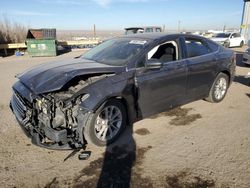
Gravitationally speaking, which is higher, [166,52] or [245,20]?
[245,20]

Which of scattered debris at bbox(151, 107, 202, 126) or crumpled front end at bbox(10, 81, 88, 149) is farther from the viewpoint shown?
scattered debris at bbox(151, 107, 202, 126)

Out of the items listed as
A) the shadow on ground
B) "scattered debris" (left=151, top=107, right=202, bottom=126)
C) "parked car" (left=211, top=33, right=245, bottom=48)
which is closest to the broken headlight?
"scattered debris" (left=151, top=107, right=202, bottom=126)

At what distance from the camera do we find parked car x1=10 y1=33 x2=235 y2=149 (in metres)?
3.62

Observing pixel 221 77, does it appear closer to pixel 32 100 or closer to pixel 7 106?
pixel 32 100

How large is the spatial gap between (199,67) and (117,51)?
5.95ft

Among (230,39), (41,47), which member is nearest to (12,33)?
(41,47)

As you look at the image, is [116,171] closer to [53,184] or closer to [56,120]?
[53,184]

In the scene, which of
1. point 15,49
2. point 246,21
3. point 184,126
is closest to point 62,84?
point 184,126

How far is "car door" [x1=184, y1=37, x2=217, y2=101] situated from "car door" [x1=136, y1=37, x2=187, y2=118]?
0.23m

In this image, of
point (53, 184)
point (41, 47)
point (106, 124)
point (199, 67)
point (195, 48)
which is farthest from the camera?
point (41, 47)

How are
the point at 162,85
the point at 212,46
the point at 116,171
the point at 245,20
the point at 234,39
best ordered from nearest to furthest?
the point at 116,171, the point at 162,85, the point at 212,46, the point at 234,39, the point at 245,20

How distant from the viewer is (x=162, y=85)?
4562mm

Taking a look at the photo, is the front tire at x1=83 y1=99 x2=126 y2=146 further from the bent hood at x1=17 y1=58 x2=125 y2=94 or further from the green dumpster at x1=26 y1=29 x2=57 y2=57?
the green dumpster at x1=26 y1=29 x2=57 y2=57

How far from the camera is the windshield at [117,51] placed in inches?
174
